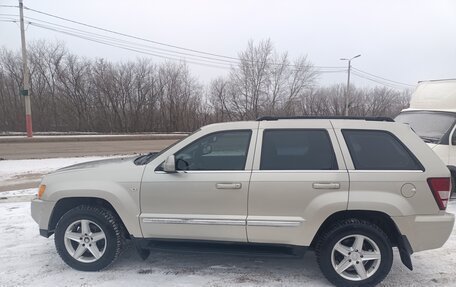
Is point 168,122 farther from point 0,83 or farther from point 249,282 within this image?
point 249,282

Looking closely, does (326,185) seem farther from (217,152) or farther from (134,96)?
(134,96)

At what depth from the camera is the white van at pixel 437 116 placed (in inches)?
261

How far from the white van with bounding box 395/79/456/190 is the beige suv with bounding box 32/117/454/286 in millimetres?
4098

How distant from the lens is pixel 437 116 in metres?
7.36

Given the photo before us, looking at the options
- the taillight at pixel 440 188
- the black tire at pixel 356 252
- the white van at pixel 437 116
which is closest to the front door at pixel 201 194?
the black tire at pixel 356 252

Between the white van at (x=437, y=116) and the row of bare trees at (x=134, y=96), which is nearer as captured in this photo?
the white van at (x=437, y=116)

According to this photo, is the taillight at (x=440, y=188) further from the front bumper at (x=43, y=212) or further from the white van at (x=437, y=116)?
the front bumper at (x=43, y=212)

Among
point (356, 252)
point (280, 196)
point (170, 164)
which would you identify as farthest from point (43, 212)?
point (356, 252)

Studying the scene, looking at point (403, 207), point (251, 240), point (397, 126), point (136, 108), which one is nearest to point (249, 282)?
point (251, 240)

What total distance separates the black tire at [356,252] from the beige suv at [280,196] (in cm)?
1

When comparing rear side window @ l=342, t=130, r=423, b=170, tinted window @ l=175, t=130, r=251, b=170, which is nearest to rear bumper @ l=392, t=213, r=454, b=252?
rear side window @ l=342, t=130, r=423, b=170

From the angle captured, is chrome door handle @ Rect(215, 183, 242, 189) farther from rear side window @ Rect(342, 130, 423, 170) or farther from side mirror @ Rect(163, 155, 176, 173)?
rear side window @ Rect(342, 130, 423, 170)

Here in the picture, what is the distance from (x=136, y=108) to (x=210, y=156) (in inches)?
1493

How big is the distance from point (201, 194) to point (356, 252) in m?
1.75
